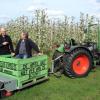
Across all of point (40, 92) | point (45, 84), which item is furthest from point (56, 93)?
point (45, 84)

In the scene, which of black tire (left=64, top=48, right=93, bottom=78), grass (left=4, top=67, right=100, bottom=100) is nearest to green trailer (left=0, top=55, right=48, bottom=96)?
grass (left=4, top=67, right=100, bottom=100)

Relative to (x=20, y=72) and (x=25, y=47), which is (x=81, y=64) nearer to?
(x=25, y=47)

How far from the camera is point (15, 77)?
795 centimetres

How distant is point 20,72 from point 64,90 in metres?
1.41

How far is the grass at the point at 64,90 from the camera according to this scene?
24.8 feet

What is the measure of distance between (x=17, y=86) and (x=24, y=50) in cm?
154

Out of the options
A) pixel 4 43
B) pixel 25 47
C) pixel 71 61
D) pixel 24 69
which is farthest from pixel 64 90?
pixel 4 43

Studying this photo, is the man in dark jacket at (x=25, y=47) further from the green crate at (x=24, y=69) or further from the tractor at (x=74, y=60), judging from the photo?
the tractor at (x=74, y=60)

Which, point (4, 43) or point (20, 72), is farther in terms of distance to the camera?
point (4, 43)

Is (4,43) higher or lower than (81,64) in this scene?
higher

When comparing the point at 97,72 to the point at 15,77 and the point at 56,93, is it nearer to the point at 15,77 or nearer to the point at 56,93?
the point at 56,93

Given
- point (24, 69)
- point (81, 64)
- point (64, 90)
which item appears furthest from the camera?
point (81, 64)

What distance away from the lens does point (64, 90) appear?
324 inches

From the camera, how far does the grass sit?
7574mm
